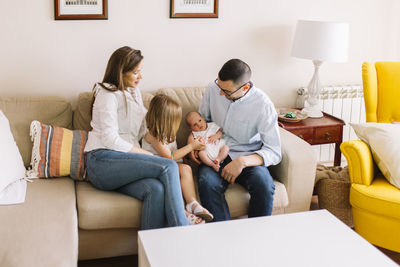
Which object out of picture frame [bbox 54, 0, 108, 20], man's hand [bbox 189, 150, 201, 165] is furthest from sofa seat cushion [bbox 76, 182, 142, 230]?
picture frame [bbox 54, 0, 108, 20]

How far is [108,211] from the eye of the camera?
2.30m

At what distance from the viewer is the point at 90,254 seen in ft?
7.84

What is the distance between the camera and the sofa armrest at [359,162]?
8.51ft

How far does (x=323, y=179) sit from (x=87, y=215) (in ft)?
4.67

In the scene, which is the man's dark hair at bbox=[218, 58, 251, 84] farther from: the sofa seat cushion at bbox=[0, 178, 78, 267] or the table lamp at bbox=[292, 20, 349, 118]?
the sofa seat cushion at bbox=[0, 178, 78, 267]

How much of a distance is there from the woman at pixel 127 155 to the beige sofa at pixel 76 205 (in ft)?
0.25

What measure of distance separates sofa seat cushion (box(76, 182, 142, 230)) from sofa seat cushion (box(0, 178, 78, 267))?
0.21 feet

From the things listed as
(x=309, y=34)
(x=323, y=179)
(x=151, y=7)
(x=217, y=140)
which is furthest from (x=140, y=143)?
(x=309, y=34)

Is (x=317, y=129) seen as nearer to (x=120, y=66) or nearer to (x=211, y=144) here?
(x=211, y=144)

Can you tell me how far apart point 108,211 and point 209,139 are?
73 centimetres

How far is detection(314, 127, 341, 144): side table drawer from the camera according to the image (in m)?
3.24

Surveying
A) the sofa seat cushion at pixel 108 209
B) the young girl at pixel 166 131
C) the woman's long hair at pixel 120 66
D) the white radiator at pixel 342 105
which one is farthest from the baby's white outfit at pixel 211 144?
the white radiator at pixel 342 105

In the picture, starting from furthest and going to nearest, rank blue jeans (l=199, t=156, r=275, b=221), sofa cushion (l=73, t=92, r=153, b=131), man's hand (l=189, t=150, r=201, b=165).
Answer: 1. sofa cushion (l=73, t=92, r=153, b=131)
2. man's hand (l=189, t=150, r=201, b=165)
3. blue jeans (l=199, t=156, r=275, b=221)

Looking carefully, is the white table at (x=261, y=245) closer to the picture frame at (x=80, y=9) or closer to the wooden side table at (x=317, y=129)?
the wooden side table at (x=317, y=129)
